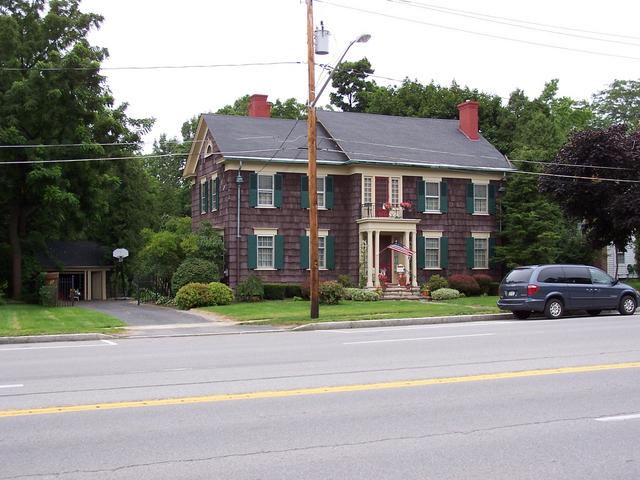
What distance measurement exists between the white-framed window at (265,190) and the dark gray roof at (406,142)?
13.2ft

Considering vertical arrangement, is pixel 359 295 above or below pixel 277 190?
below

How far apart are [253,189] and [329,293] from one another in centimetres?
745

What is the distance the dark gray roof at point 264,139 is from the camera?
34156 millimetres

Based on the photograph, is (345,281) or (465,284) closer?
(345,281)

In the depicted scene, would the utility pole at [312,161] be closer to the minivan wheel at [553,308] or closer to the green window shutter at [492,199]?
the minivan wheel at [553,308]

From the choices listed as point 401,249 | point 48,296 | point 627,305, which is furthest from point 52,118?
point 627,305

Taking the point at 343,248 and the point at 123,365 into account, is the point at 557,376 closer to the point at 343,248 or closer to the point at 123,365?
the point at 123,365


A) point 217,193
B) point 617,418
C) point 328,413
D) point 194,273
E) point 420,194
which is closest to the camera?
point 617,418

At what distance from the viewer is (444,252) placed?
122 ft

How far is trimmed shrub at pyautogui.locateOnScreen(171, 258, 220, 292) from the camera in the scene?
32.4 metres

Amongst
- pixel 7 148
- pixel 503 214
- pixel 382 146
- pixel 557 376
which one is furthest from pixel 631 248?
pixel 557 376

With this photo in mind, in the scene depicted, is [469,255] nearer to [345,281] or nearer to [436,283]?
[436,283]

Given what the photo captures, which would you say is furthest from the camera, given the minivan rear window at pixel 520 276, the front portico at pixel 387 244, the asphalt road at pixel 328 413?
the front portico at pixel 387 244

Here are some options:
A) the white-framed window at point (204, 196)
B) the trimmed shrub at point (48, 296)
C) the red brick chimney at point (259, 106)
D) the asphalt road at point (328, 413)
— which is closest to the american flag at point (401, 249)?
the white-framed window at point (204, 196)
